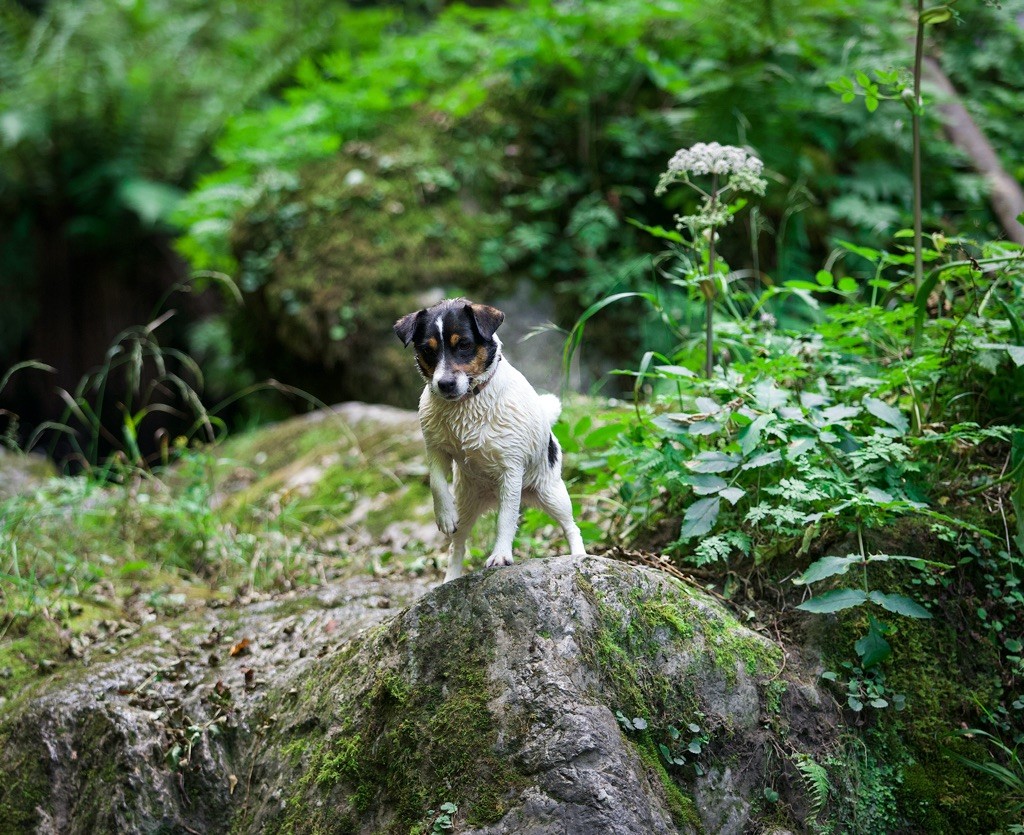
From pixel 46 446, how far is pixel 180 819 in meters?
9.53

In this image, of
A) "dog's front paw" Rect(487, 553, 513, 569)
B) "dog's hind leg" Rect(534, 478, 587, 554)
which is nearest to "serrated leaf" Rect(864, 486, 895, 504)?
"dog's hind leg" Rect(534, 478, 587, 554)

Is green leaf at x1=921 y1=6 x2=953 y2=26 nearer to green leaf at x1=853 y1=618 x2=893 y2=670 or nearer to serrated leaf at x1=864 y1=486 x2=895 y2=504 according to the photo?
serrated leaf at x1=864 y1=486 x2=895 y2=504

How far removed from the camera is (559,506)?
10.1ft

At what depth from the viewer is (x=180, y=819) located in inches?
126

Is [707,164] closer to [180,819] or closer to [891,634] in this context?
[891,634]

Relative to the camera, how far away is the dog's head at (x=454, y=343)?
2645 millimetres

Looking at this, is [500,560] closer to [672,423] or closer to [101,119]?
[672,423]

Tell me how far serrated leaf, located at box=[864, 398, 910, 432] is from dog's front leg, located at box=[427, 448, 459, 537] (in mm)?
1613

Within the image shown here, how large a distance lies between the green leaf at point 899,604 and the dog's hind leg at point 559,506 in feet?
3.15

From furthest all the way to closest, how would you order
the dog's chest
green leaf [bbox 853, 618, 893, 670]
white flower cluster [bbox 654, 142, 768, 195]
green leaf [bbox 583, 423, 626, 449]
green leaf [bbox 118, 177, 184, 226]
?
1. green leaf [bbox 118, 177, 184, 226]
2. green leaf [bbox 583, 423, 626, 449]
3. white flower cluster [bbox 654, 142, 768, 195]
4. green leaf [bbox 853, 618, 893, 670]
5. the dog's chest

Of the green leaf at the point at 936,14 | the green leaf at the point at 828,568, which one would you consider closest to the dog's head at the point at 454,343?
the green leaf at the point at 828,568

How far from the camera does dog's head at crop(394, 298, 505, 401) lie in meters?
2.64

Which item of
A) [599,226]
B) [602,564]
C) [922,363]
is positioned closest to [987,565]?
[922,363]

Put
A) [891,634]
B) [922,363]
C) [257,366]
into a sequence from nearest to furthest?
[891,634]
[922,363]
[257,366]
